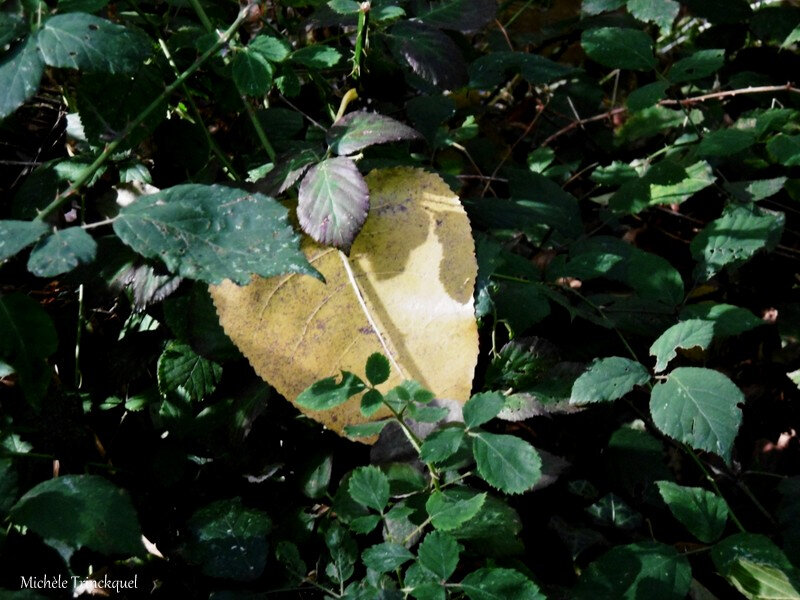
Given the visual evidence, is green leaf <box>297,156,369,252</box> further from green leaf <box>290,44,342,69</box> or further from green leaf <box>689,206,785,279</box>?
green leaf <box>689,206,785,279</box>

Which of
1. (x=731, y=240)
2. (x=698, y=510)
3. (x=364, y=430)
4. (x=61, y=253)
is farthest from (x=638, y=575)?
(x=61, y=253)

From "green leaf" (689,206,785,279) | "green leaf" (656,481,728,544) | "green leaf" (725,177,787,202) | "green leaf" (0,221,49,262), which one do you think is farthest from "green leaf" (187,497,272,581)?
"green leaf" (725,177,787,202)

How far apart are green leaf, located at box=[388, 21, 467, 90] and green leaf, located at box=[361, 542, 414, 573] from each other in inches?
32.0

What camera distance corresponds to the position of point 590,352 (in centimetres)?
139

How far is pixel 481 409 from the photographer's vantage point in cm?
99

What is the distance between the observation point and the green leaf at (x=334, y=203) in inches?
42.7

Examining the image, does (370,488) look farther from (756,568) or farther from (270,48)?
(270,48)

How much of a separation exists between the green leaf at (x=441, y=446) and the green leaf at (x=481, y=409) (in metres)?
0.02

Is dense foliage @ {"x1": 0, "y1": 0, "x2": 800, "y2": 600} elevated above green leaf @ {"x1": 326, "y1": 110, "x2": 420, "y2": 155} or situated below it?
below

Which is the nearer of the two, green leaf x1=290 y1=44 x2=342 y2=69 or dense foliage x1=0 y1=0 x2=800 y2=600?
dense foliage x1=0 y1=0 x2=800 y2=600

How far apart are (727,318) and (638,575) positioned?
1.56ft

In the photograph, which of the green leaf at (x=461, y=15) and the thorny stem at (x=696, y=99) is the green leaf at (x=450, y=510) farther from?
the thorny stem at (x=696, y=99)

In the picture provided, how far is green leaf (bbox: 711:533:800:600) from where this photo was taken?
1011 mm

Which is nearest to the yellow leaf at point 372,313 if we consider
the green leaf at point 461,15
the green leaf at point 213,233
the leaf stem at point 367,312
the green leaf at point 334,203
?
the leaf stem at point 367,312
